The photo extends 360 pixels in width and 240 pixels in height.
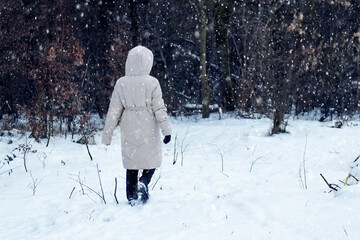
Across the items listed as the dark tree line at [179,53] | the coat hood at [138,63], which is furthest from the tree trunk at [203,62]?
the coat hood at [138,63]

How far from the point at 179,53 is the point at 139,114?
12587 mm

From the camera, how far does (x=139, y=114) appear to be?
410cm

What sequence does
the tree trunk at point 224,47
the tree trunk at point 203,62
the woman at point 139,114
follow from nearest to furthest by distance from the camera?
the woman at point 139,114
the tree trunk at point 203,62
the tree trunk at point 224,47

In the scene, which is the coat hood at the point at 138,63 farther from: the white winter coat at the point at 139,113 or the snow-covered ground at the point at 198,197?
the snow-covered ground at the point at 198,197

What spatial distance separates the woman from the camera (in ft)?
13.4

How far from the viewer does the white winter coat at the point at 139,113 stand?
13.4 ft

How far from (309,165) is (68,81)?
6.64m

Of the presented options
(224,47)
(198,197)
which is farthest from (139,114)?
(224,47)

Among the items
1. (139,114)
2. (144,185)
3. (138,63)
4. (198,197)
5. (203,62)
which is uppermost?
(203,62)

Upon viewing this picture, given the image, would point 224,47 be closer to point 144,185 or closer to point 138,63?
point 138,63

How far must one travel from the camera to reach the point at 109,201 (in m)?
4.57

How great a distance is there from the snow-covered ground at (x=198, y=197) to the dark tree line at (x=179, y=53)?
1.88 m

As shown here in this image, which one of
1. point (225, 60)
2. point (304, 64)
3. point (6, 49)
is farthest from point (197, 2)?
point (6, 49)

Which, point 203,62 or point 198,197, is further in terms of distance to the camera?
point 203,62
